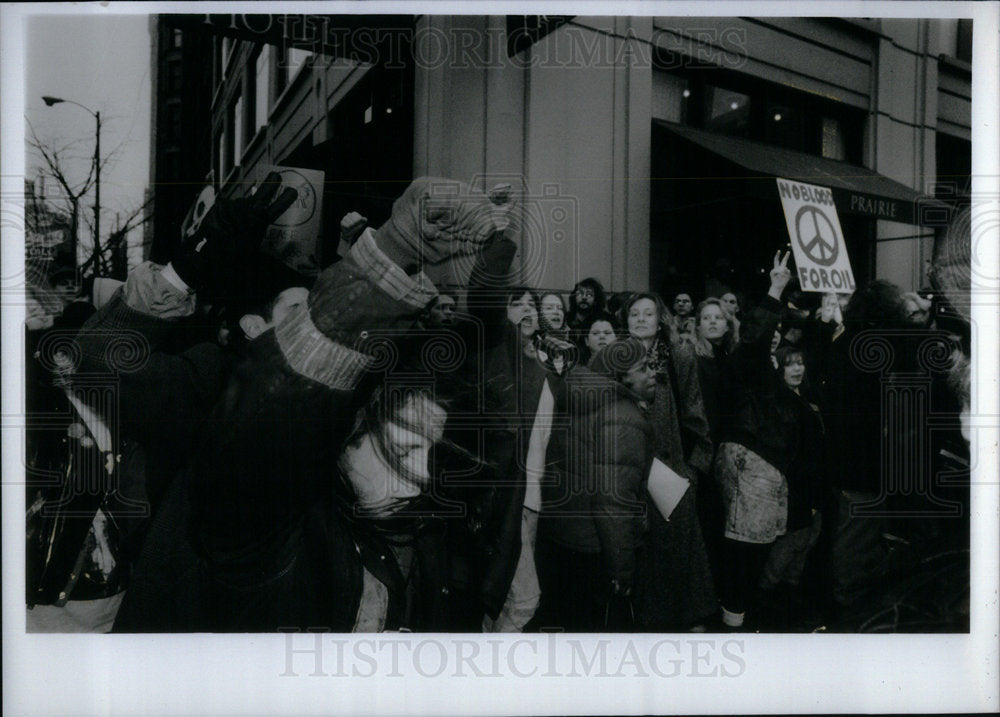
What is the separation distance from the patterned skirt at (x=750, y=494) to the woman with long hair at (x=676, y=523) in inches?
4.4

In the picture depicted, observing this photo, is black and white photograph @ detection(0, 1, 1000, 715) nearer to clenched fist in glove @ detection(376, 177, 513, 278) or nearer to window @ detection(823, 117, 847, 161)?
clenched fist in glove @ detection(376, 177, 513, 278)

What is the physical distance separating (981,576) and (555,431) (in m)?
Result: 2.36

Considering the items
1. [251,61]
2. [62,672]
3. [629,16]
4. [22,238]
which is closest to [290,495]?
[62,672]

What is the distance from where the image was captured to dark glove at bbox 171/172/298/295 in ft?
12.7

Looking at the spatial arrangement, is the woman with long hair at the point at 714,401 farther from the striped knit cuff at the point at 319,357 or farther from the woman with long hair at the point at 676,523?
the striped knit cuff at the point at 319,357

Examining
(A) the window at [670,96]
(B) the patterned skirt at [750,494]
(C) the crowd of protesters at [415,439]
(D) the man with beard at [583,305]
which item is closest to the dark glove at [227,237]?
(C) the crowd of protesters at [415,439]

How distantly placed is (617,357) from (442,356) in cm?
87

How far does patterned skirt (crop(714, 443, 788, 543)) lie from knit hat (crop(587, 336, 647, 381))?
2.10ft

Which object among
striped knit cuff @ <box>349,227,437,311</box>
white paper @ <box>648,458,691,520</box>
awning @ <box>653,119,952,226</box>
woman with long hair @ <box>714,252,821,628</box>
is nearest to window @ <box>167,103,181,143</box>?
striped knit cuff @ <box>349,227,437,311</box>

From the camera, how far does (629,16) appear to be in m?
3.86

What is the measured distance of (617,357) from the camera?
3932mm

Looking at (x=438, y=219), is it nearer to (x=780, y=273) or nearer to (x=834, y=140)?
(x=780, y=273)

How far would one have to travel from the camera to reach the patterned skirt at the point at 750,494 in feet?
13.1

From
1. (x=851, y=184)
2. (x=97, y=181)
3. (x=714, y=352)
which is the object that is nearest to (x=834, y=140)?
(x=851, y=184)
